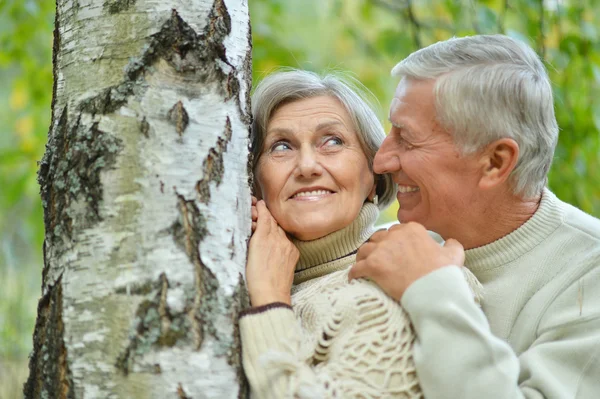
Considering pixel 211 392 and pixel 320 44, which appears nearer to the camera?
pixel 211 392

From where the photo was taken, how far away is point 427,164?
2.13 m

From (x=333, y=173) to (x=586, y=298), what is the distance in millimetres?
849

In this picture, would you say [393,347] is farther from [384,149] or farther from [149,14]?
[149,14]

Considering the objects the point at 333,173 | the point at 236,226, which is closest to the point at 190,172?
the point at 236,226

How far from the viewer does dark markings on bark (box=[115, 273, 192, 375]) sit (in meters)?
1.37

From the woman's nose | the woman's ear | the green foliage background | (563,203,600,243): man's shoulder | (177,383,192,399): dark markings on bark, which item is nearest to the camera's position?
(177,383,192,399): dark markings on bark

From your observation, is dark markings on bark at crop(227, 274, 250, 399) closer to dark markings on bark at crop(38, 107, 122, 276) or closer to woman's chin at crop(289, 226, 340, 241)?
dark markings on bark at crop(38, 107, 122, 276)

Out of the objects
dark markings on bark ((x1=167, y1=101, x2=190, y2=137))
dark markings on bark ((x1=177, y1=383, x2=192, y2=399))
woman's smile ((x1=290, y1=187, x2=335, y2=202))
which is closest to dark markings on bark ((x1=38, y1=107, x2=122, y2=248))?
dark markings on bark ((x1=167, y1=101, x2=190, y2=137))

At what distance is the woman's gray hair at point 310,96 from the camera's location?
2336mm

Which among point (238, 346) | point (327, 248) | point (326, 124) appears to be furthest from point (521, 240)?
point (238, 346)

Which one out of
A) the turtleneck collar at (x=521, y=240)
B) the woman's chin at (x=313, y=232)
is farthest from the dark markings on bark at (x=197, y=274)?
the turtleneck collar at (x=521, y=240)

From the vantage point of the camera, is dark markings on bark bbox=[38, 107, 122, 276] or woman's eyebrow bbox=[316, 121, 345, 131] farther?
woman's eyebrow bbox=[316, 121, 345, 131]

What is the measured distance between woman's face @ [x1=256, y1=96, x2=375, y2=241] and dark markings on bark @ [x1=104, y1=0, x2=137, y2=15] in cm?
83

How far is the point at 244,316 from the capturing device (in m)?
1.54
